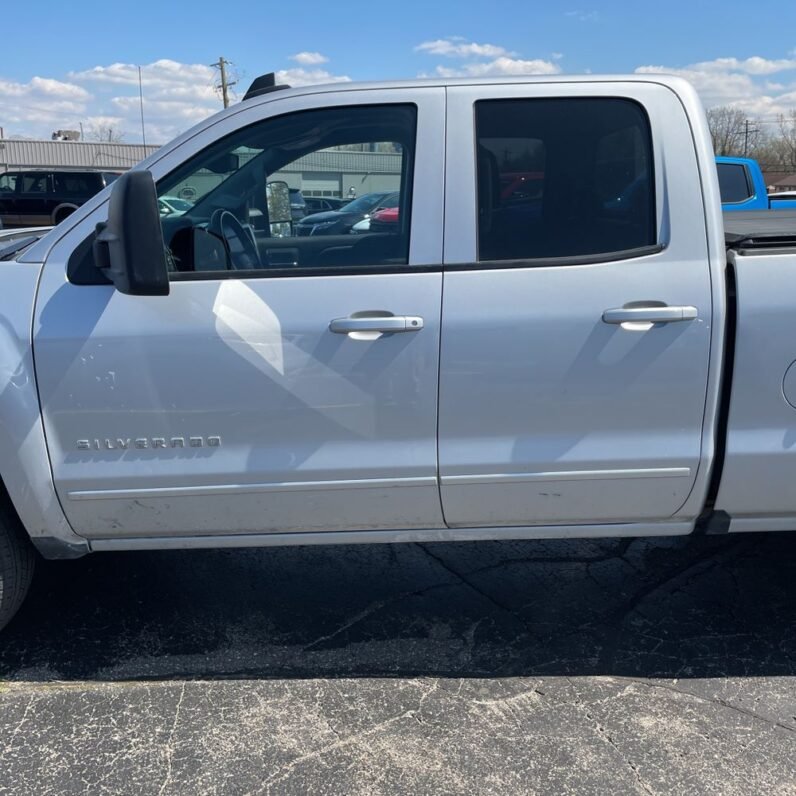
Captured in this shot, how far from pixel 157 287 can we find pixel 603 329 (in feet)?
4.58

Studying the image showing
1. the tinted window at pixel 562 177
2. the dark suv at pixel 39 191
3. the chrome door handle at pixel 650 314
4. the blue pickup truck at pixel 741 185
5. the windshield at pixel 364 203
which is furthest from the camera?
the dark suv at pixel 39 191

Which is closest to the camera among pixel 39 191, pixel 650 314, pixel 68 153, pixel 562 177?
pixel 650 314

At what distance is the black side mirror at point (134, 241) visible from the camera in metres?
2.35

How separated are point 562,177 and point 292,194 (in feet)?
3.06

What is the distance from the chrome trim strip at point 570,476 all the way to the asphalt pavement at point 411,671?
0.57 metres

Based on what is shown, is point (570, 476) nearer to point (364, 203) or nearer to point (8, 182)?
point (364, 203)

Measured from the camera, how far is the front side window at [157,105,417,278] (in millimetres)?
2672

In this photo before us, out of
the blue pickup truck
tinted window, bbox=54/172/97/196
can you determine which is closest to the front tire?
the blue pickup truck

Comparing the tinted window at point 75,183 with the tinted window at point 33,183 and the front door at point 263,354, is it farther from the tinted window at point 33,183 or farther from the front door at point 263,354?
the front door at point 263,354

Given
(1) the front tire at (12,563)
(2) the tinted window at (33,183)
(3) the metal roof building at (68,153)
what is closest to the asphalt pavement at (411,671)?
(1) the front tire at (12,563)

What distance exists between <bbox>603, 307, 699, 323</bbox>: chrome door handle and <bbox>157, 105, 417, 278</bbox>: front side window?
2.29 ft

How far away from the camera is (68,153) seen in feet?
142

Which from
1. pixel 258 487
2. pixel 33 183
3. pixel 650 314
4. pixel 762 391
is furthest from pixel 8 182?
pixel 762 391

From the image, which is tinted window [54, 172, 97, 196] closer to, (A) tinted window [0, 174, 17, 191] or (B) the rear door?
(A) tinted window [0, 174, 17, 191]
